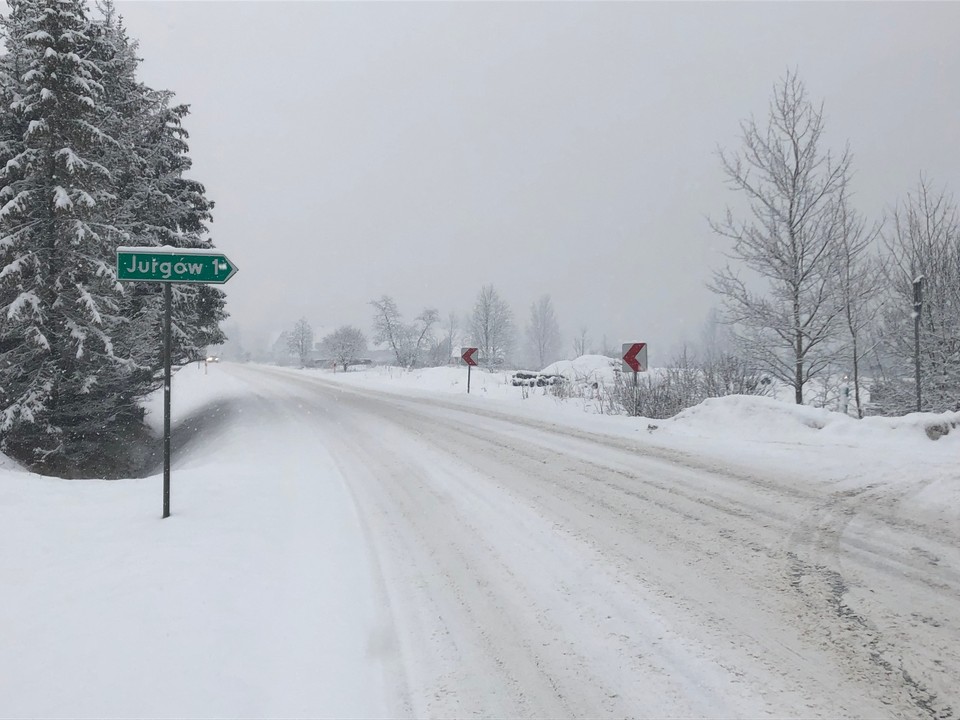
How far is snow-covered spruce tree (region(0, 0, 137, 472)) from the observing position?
9.90 metres

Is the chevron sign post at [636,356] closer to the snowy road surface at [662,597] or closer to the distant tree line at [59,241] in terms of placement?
the snowy road surface at [662,597]

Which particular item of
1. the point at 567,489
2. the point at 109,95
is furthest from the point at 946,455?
the point at 109,95

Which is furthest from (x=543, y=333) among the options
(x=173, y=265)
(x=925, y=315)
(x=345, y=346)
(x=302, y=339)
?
(x=173, y=265)

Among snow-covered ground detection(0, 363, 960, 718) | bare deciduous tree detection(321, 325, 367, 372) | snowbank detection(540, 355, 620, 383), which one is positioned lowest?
snow-covered ground detection(0, 363, 960, 718)

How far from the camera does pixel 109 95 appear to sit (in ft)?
40.5

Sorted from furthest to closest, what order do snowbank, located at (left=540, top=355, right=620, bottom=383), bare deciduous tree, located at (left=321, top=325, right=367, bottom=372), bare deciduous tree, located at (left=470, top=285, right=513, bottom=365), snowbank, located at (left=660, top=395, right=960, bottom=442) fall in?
bare deciduous tree, located at (left=321, top=325, right=367, bottom=372)
bare deciduous tree, located at (left=470, top=285, right=513, bottom=365)
snowbank, located at (left=540, top=355, right=620, bottom=383)
snowbank, located at (left=660, top=395, right=960, bottom=442)

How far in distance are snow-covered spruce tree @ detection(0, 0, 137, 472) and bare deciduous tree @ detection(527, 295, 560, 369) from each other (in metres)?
66.6

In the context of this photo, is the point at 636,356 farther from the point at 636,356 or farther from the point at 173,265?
the point at 173,265

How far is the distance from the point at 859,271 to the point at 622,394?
7114 millimetres

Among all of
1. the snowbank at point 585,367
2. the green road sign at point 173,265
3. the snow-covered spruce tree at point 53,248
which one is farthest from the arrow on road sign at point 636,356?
the snowbank at point 585,367

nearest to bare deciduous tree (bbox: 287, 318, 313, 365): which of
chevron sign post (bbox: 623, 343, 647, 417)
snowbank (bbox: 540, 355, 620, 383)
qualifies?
snowbank (bbox: 540, 355, 620, 383)

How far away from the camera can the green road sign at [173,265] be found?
456 centimetres

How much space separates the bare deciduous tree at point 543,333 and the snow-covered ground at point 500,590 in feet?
230

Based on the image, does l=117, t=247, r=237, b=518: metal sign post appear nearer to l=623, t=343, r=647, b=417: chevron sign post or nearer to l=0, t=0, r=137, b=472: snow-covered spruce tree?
l=0, t=0, r=137, b=472: snow-covered spruce tree
